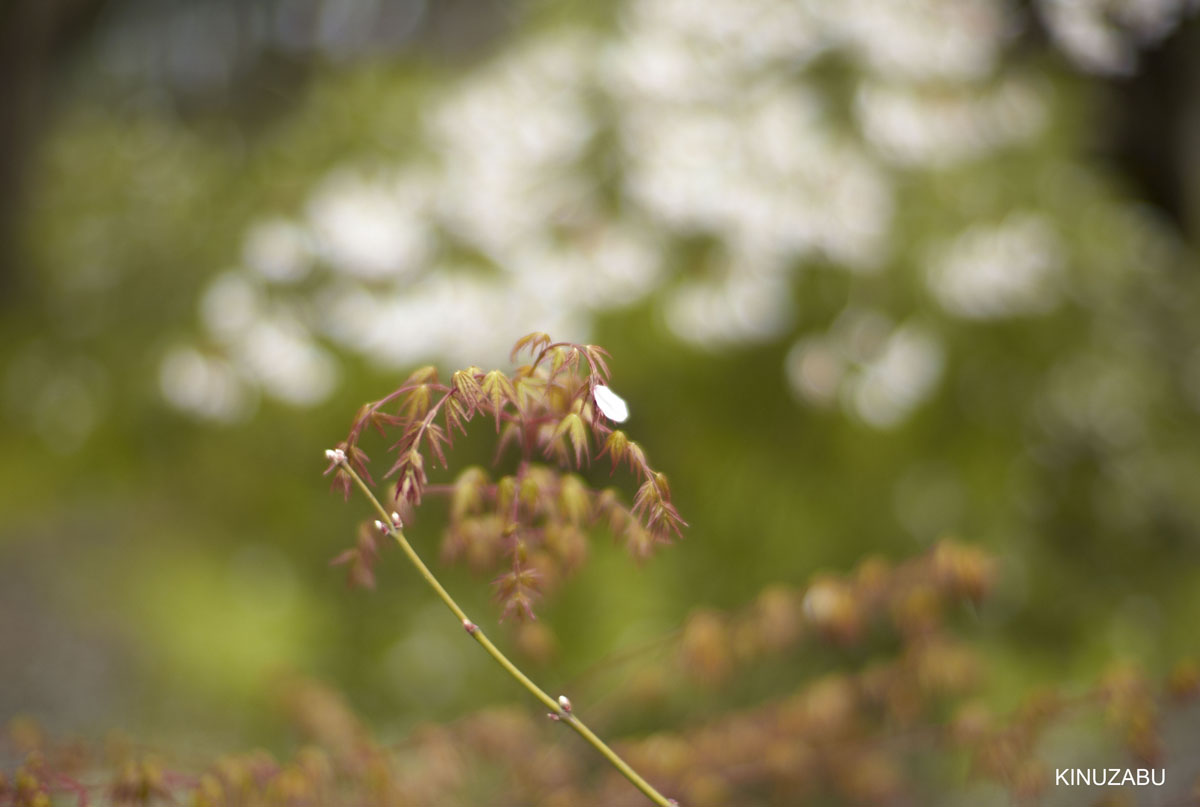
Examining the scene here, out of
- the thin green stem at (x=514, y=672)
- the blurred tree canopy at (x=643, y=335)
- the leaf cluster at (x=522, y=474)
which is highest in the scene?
the blurred tree canopy at (x=643, y=335)

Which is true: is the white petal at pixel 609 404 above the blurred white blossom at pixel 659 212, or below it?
below

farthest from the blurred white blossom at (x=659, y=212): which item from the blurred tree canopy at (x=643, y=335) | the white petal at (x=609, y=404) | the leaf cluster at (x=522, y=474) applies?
the white petal at (x=609, y=404)

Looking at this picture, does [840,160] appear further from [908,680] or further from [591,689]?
[591,689]

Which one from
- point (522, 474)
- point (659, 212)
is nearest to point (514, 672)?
point (522, 474)

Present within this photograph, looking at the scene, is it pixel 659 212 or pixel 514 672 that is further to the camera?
pixel 659 212

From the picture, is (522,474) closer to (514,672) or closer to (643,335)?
(514,672)

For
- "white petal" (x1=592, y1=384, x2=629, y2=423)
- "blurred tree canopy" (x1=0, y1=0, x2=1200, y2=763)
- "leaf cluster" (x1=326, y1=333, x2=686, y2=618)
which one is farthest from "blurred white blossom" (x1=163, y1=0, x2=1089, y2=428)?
"white petal" (x1=592, y1=384, x2=629, y2=423)

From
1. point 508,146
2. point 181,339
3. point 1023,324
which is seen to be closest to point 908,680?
point 1023,324

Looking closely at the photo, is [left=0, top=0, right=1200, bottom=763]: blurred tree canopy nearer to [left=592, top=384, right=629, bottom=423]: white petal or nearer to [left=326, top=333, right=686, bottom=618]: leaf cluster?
[left=326, top=333, right=686, bottom=618]: leaf cluster

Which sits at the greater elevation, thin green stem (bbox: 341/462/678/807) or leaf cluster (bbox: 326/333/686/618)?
leaf cluster (bbox: 326/333/686/618)

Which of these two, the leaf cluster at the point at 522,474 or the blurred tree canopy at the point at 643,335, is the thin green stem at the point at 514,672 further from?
the blurred tree canopy at the point at 643,335

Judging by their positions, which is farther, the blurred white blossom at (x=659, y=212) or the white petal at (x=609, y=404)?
the blurred white blossom at (x=659, y=212)
